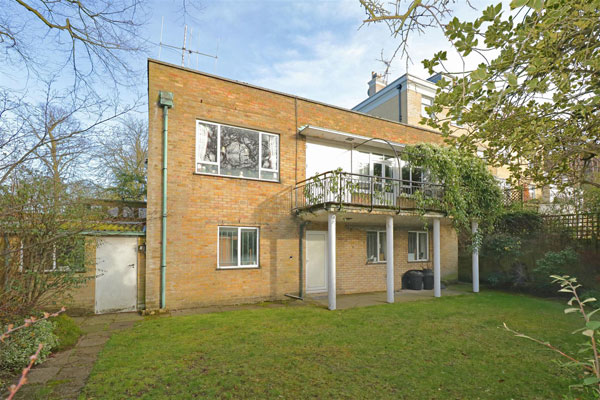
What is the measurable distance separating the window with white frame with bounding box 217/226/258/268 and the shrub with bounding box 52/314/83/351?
12.5 feet

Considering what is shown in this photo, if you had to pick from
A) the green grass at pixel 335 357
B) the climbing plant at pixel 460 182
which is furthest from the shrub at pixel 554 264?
the green grass at pixel 335 357

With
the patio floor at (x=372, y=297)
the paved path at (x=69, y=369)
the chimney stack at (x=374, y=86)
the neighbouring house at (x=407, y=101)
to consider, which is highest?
the chimney stack at (x=374, y=86)

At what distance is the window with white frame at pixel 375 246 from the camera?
12664 mm

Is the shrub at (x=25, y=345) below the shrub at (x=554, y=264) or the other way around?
below

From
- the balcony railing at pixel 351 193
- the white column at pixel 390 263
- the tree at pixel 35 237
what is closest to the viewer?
the tree at pixel 35 237

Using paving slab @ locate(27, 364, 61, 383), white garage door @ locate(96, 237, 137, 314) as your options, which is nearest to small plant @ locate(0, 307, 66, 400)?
paving slab @ locate(27, 364, 61, 383)

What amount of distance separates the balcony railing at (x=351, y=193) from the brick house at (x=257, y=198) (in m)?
0.05

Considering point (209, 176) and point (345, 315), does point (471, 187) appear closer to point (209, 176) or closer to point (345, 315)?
point (345, 315)

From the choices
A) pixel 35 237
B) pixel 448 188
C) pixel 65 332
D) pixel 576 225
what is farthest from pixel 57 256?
pixel 576 225

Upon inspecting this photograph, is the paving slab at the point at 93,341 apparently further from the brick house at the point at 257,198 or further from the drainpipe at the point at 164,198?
the drainpipe at the point at 164,198

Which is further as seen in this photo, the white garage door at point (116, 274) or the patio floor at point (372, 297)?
the patio floor at point (372, 297)

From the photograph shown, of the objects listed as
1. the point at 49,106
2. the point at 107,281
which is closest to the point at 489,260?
the point at 107,281

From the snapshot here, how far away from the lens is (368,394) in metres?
4.10

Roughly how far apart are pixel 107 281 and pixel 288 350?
5.70 meters
